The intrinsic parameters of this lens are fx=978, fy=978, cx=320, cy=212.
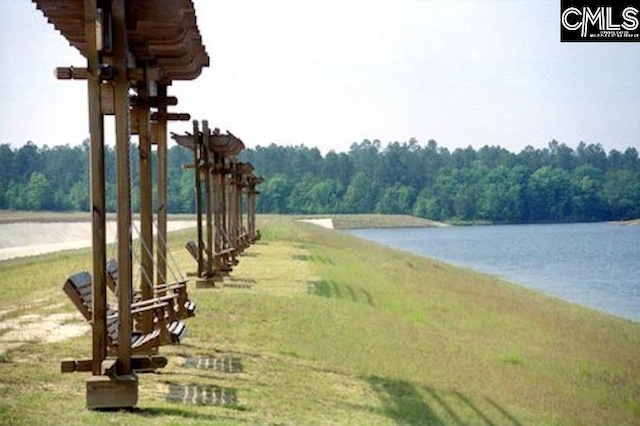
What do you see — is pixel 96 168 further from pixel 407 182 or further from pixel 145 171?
pixel 407 182

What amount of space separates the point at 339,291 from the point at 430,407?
11585 mm

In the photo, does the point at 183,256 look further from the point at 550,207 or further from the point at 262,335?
the point at 550,207

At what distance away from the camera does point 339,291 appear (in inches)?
904

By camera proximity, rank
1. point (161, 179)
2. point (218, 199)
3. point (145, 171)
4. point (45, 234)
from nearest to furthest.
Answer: point (145, 171) < point (161, 179) < point (218, 199) < point (45, 234)

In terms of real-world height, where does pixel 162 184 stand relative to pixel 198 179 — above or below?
below

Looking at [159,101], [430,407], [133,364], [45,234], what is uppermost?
[159,101]

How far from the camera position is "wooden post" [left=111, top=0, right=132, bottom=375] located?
8250 millimetres

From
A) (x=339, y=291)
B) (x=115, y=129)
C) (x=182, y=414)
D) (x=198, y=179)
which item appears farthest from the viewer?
(x=339, y=291)

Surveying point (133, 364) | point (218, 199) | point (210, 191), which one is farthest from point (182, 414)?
point (218, 199)

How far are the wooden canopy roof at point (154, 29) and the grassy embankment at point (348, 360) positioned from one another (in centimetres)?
325

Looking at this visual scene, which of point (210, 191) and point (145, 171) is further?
point (210, 191)

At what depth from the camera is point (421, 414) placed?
431 inches

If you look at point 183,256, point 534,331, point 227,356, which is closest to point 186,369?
point 227,356

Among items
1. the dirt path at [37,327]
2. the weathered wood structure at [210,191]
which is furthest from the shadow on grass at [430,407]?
the weathered wood structure at [210,191]
